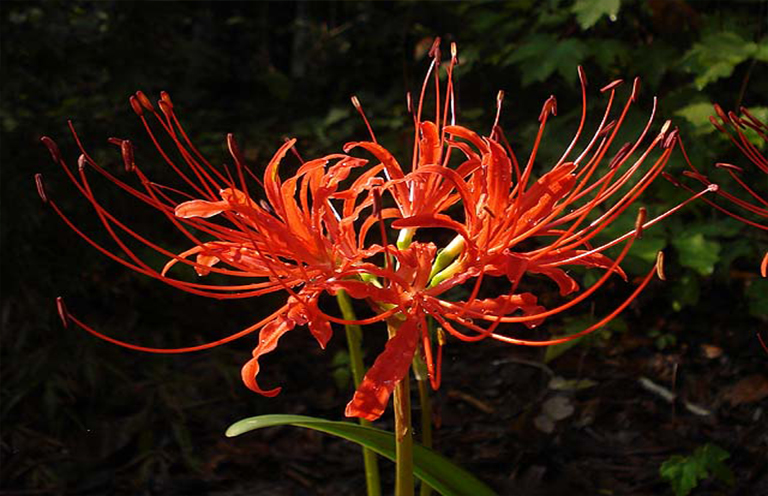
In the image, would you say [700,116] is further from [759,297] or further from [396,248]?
[396,248]

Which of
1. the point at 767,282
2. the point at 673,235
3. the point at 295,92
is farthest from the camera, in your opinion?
the point at 295,92

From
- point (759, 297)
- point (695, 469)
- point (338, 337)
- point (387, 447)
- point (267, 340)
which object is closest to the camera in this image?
point (267, 340)

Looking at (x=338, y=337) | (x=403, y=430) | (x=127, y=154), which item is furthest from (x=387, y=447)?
(x=338, y=337)

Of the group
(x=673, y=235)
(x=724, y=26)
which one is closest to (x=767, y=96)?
(x=724, y=26)

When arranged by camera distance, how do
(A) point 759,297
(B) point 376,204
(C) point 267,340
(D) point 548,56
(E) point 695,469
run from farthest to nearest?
(D) point 548,56 → (A) point 759,297 → (E) point 695,469 → (C) point 267,340 → (B) point 376,204

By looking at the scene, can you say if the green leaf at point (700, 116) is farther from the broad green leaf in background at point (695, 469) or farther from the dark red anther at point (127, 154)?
the dark red anther at point (127, 154)

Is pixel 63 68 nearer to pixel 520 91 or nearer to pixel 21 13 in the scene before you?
pixel 21 13

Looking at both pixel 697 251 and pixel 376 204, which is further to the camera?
pixel 697 251
